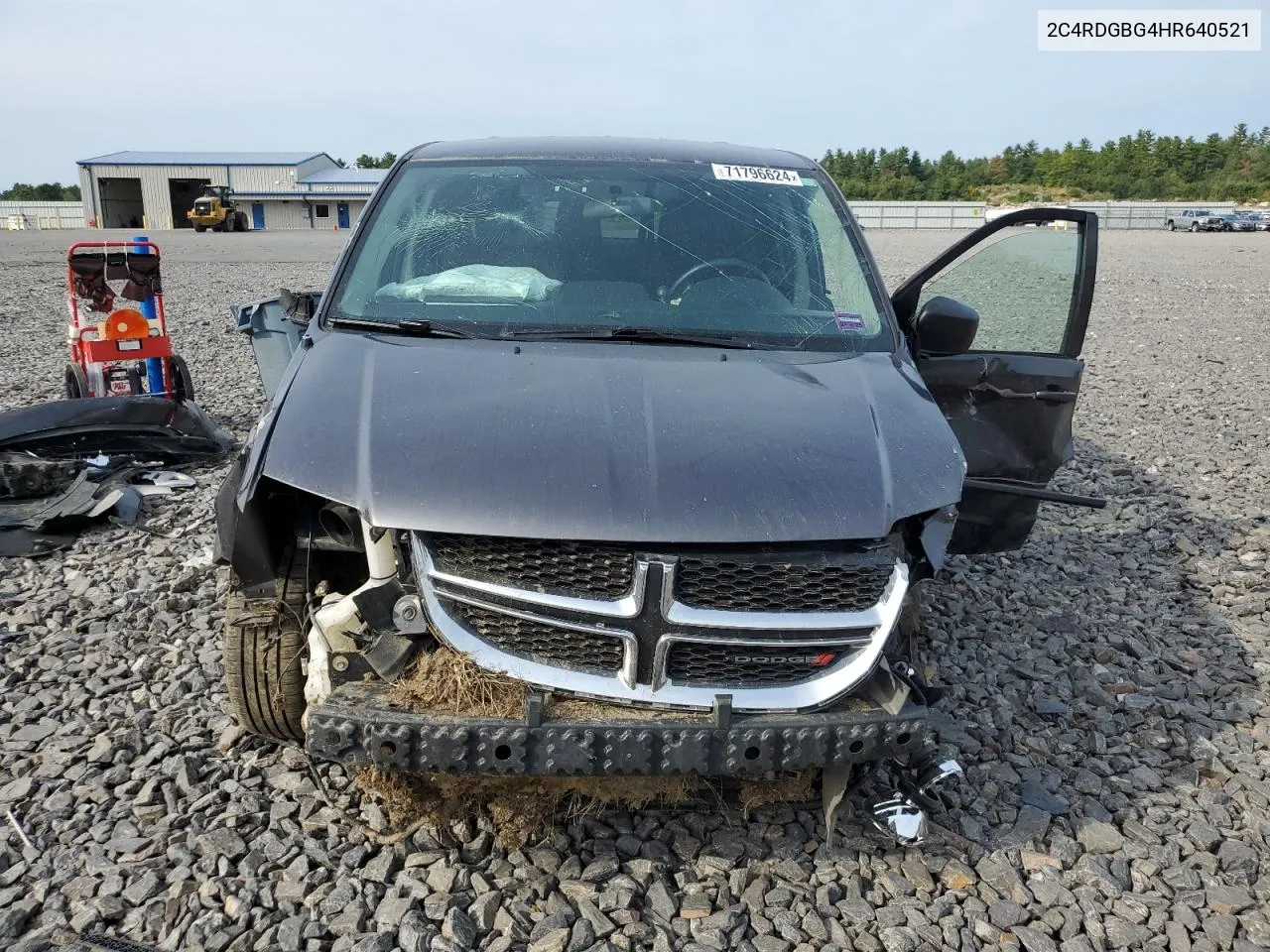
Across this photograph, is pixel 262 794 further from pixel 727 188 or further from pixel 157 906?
pixel 727 188

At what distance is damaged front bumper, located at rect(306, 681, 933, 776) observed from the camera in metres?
2.59

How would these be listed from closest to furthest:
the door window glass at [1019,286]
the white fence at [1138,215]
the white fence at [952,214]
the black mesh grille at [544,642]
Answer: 1. the black mesh grille at [544,642]
2. the door window glass at [1019,286]
3. the white fence at [1138,215]
4. the white fence at [952,214]

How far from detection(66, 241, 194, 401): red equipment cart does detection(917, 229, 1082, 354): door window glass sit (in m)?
5.68

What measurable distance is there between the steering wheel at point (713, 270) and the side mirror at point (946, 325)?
1.95 feet

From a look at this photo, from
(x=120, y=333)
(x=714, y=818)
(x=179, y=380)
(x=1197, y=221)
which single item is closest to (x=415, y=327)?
(x=714, y=818)

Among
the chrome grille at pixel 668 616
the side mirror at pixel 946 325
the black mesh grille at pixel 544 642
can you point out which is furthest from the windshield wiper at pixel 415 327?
the side mirror at pixel 946 325

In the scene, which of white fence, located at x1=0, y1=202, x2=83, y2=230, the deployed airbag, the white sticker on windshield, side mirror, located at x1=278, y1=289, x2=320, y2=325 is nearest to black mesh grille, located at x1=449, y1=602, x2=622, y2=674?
the deployed airbag

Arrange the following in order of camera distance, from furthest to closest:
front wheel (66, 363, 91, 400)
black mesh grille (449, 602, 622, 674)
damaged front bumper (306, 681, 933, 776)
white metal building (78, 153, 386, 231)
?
1. white metal building (78, 153, 386, 231)
2. front wheel (66, 363, 91, 400)
3. black mesh grille (449, 602, 622, 674)
4. damaged front bumper (306, 681, 933, 776)

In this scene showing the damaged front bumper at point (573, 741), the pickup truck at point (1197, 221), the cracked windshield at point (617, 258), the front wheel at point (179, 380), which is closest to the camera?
the damaged front bumper at point (573, 741)

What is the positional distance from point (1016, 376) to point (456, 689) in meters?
2.57

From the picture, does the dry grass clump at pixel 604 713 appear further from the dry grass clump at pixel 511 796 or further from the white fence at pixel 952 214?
the white fence at pixel 952 214

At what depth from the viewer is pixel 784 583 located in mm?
2729

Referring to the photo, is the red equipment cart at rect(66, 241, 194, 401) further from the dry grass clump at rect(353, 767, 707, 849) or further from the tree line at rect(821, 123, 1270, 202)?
the tree line at rect(821, 123, 1270, 202)

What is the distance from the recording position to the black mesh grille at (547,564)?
8.72ft
